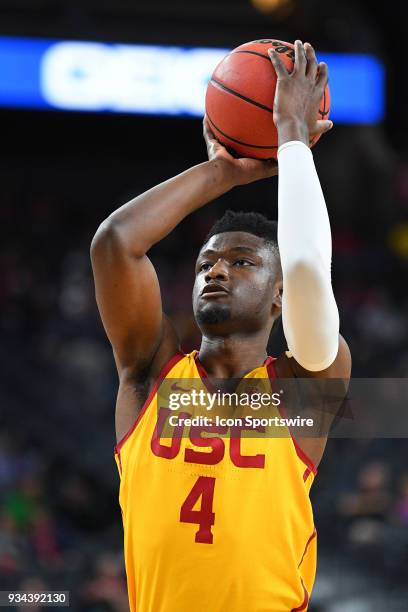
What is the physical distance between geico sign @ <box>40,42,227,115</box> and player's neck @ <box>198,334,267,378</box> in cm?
861

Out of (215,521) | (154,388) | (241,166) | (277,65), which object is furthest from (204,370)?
(277,65)

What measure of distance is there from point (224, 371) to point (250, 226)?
1.74 feet

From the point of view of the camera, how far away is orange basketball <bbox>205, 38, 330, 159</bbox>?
318 cm

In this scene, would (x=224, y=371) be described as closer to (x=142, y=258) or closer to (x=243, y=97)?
(x=142, y=258)

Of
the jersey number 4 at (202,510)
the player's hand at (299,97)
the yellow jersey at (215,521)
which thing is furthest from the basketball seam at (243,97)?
the jersey number 4 at (202,510)

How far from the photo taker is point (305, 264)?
280cm

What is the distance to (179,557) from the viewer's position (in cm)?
296

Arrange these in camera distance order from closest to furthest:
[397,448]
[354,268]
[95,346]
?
[397,448]
[95,346]
[354,268]

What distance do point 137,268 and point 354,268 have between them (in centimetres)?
983

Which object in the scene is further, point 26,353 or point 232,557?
point 26,353

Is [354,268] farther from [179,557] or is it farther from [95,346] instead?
[179,557]

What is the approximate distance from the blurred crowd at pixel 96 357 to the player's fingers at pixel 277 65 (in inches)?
196

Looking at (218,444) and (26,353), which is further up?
(26,353)

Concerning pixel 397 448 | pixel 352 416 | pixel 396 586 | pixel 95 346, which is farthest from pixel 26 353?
pixel 352 416
